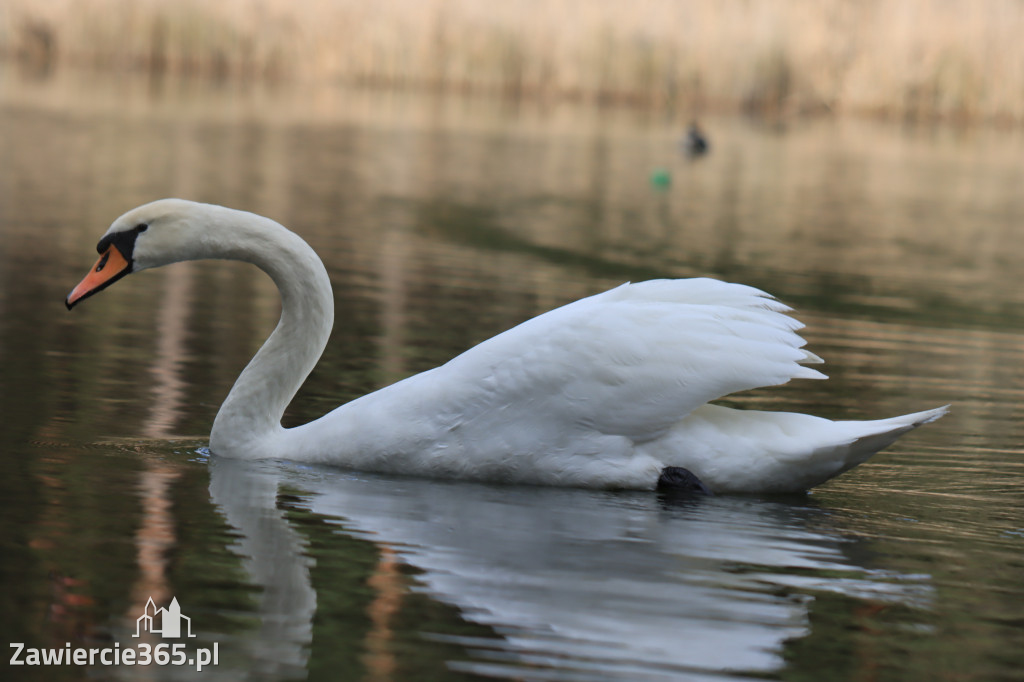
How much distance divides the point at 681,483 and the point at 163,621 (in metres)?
2.01

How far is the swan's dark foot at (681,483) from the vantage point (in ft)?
15.8

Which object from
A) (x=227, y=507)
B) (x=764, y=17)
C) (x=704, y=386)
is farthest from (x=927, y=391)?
(x=764, y=17)

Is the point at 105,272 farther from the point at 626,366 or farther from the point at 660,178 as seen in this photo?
the point at 660,178

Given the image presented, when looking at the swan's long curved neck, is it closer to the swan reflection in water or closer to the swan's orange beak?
the swan reflection in water

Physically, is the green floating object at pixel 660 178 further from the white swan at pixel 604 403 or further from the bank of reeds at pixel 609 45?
the white swan at pixel 604 403

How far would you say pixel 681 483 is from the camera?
4.81 m

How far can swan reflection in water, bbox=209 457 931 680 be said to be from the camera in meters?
3.29

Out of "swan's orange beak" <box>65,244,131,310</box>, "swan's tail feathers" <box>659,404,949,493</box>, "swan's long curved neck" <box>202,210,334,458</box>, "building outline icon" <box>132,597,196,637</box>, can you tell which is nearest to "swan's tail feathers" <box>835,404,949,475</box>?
"swan's tail feathers" <box>659,404,949,493</box>

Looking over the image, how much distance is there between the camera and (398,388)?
5.00 m

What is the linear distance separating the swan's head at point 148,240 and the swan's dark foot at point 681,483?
1814 millimetres

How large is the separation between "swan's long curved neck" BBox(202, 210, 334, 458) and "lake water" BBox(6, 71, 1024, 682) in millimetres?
154

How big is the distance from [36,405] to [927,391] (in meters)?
4.07

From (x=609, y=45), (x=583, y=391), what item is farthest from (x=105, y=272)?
(x=609, y=45)

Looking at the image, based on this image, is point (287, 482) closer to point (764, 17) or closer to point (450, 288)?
point (450, 288)
